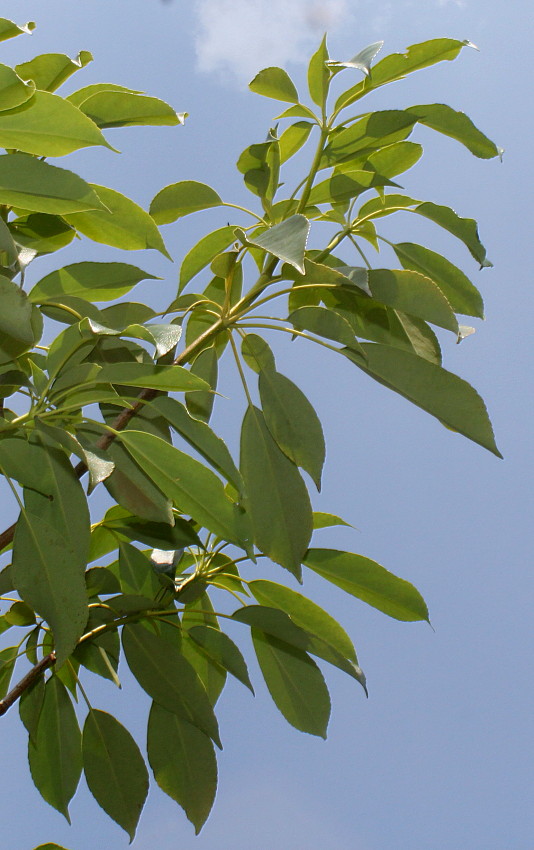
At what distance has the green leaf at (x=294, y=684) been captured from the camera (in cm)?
99

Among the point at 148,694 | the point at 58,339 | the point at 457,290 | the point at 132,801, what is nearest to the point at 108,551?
the point at 148,694

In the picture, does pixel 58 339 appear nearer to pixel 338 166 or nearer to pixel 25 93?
pixel 25 93

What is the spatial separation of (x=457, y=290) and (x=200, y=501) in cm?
39

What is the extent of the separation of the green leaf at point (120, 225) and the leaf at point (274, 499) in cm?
22

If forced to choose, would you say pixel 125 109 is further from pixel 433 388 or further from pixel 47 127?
pixel 433 388

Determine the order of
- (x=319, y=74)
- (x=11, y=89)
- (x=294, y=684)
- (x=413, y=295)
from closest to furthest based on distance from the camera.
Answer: (x=11, y=89) → (x=413, y=295) → (x=319, y=74) → (x=294, y=684)

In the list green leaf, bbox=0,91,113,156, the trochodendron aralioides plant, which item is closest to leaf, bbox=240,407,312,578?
the trochodendron aralioides plant

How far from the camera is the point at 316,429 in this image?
889mm

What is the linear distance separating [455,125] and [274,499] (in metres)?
0.45

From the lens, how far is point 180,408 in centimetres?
83

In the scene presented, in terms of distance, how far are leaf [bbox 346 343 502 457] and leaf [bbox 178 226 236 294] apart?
26 centimetres

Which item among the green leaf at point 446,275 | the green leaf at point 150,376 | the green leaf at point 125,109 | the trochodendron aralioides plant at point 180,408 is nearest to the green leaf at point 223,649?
the trochodendron aralioides plant at point 180,408

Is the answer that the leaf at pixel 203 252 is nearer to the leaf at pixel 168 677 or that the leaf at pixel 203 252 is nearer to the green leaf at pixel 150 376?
A: the green leaf at pixel 150 376

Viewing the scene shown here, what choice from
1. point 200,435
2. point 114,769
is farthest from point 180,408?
point 114,769
